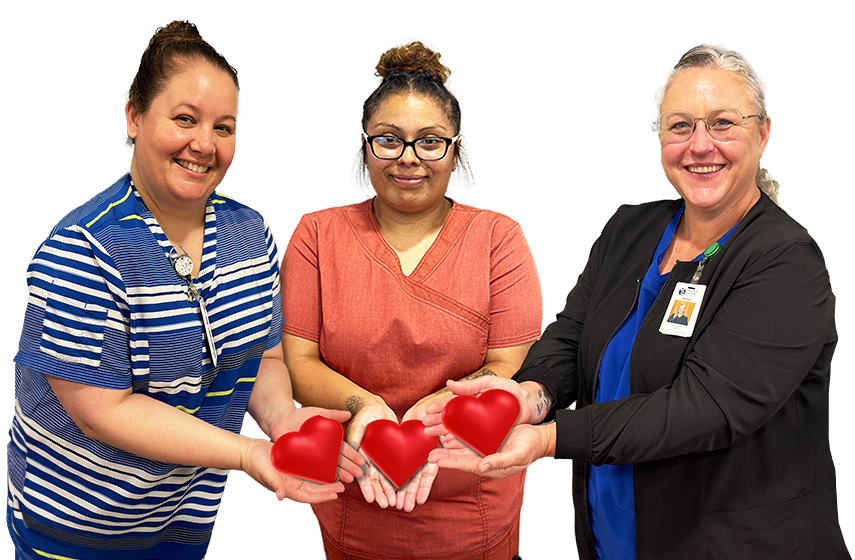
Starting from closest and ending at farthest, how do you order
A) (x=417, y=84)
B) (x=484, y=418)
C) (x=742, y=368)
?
(x=742, y=368) → (x=484, y=418) → (x=417, y=84)

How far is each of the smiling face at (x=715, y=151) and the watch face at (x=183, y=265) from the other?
132 centimetres

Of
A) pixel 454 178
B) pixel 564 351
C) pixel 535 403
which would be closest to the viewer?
pixel 535 403

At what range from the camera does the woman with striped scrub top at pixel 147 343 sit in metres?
1.81

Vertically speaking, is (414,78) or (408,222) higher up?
(414,78)

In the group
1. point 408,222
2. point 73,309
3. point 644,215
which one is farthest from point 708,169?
point 73,309

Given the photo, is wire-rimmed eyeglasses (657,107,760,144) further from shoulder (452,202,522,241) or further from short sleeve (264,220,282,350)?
short sleeve (264,220,282,350)

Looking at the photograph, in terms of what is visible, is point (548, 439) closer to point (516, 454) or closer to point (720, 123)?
point (516, 454)

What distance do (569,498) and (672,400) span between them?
1442 mm

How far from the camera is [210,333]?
2.01 meters

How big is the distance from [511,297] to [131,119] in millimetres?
1253

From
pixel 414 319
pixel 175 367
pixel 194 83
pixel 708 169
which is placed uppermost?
pixel 194 83

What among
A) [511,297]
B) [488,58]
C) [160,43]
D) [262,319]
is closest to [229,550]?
[262,319]

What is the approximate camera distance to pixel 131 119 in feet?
6.42

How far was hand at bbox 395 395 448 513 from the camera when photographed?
2.20 meters
